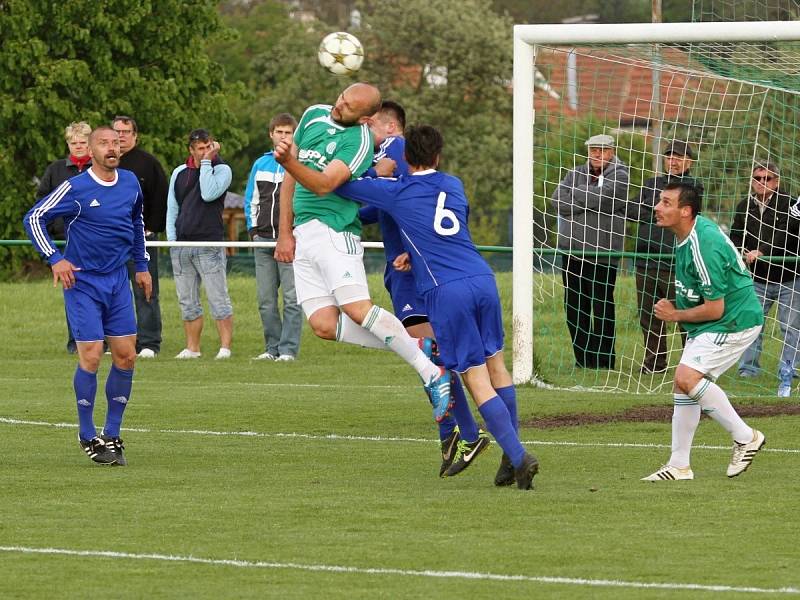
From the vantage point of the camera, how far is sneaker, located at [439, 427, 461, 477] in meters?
9.60

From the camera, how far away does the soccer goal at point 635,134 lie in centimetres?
1450

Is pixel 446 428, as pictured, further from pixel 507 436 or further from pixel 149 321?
pixel 149 321

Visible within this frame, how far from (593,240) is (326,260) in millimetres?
6728

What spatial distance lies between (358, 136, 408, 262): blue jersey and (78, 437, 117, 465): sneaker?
6.78 feet

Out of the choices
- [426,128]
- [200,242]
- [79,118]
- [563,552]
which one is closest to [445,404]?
[426,128]

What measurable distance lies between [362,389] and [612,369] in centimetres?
250

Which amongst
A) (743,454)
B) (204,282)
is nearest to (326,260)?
(743,454)

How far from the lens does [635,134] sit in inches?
689

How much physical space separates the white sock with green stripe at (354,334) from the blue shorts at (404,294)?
347 mm

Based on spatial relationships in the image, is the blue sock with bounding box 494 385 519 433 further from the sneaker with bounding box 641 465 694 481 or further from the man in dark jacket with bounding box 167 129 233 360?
the man in dark jacket with bounding box 167 129 233 360

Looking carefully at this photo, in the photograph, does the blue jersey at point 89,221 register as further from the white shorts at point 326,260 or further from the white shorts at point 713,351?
the white shorts at point 713,351

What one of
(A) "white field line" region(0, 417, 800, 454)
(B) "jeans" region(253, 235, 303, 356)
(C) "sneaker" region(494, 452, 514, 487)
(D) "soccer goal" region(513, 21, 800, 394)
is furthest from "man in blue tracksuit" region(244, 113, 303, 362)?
(C) "sneaker" region(494, 452, 514, 487)

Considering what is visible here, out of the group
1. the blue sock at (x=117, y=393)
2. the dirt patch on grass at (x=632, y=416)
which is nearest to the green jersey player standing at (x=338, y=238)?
the blue sock at (x=117, y=393)

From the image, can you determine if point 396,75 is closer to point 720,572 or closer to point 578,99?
point 578,99
